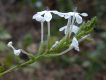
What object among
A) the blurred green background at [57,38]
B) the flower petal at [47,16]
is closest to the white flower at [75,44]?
the flower petal at [47,16]

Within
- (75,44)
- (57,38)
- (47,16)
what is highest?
(57,38)

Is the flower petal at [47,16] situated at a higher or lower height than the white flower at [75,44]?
higher

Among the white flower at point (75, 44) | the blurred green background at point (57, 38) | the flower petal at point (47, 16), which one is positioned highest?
the blurred green background at point (57, 38)

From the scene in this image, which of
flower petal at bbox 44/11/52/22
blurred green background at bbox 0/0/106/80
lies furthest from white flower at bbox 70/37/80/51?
blurred green background at bbox 0/0/106/80

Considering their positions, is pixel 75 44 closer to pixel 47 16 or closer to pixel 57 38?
pixel 47 16

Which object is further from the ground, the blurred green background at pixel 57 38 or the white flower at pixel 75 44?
the blurred green background at pixel 57 38

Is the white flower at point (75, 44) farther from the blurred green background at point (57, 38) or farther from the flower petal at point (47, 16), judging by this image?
the blurred green background at point (57, 38)

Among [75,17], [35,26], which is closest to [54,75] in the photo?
[35,26]

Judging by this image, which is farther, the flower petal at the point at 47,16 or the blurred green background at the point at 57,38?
the blurred green background at the point at 57,38

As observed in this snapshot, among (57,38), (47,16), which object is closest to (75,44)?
(47,16)
